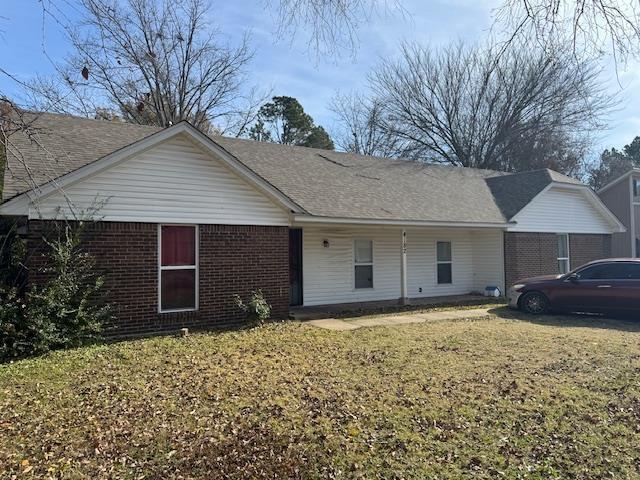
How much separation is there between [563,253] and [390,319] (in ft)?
34.2

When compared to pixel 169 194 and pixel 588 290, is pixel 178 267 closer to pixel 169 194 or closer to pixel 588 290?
pixel 169 194

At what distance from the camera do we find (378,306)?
14.3m

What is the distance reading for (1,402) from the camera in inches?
227

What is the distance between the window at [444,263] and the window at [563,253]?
4694mm

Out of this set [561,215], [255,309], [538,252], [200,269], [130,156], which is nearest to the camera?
[130,156]

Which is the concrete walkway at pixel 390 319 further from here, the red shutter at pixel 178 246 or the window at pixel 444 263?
the window at pixel 444 263

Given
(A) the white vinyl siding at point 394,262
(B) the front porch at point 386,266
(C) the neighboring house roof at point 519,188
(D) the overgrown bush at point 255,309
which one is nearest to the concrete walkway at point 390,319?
(B) the front porch at point 386,266

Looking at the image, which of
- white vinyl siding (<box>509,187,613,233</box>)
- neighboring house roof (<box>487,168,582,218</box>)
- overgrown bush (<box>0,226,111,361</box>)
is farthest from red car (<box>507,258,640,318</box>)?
overgrown bush (<box>0,226,111,361</box>)

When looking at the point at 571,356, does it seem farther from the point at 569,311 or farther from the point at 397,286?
the point at 397,286

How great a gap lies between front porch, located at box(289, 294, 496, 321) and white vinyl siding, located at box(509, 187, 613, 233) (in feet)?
10.3

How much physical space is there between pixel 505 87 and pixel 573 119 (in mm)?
4403

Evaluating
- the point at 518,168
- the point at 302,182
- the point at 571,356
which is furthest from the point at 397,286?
the point at 518,168

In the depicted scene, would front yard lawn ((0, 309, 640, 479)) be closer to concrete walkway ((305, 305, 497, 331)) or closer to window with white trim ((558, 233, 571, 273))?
concrete walkway ((305, 305, 497, 331))

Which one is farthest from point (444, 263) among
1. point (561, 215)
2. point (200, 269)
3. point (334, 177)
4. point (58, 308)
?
point (58, 308)
